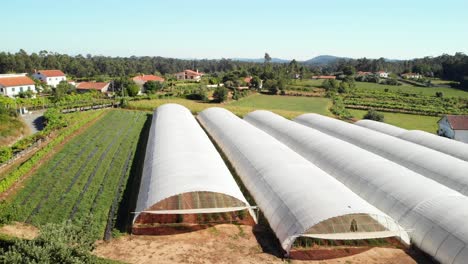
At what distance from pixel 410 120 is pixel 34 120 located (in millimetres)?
61666

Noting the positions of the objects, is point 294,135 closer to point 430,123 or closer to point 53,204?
point 53,204

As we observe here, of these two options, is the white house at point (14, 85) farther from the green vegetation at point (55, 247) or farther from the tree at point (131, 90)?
the green vegetation at point (55, 247)

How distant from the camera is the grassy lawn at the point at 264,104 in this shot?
6306cm

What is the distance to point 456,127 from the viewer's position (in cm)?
4825

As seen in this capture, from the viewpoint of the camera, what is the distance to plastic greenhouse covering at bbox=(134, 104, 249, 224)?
66.8 feet

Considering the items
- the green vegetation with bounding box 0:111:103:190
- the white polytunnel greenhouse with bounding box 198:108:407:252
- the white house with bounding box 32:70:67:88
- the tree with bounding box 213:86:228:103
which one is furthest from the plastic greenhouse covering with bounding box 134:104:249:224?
the white house with bounding box 32:70:67:88

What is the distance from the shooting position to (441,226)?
1808 centimetres

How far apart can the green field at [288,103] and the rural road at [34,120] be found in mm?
35937

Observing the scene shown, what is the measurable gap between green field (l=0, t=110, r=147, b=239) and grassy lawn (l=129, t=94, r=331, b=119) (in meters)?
23.0

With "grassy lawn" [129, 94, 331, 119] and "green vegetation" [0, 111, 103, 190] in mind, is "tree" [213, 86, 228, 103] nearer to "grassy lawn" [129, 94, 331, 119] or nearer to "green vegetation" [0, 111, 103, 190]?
"grassy lawn" [129, 94, 331, 119]

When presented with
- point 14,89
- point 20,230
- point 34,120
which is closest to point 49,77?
point 14,89

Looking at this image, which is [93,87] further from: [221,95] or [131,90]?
[221,95]

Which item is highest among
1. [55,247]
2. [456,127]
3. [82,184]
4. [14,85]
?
[14,85]

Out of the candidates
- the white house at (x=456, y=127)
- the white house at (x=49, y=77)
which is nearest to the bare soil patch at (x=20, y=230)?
the white house at (x=456, y=127)
